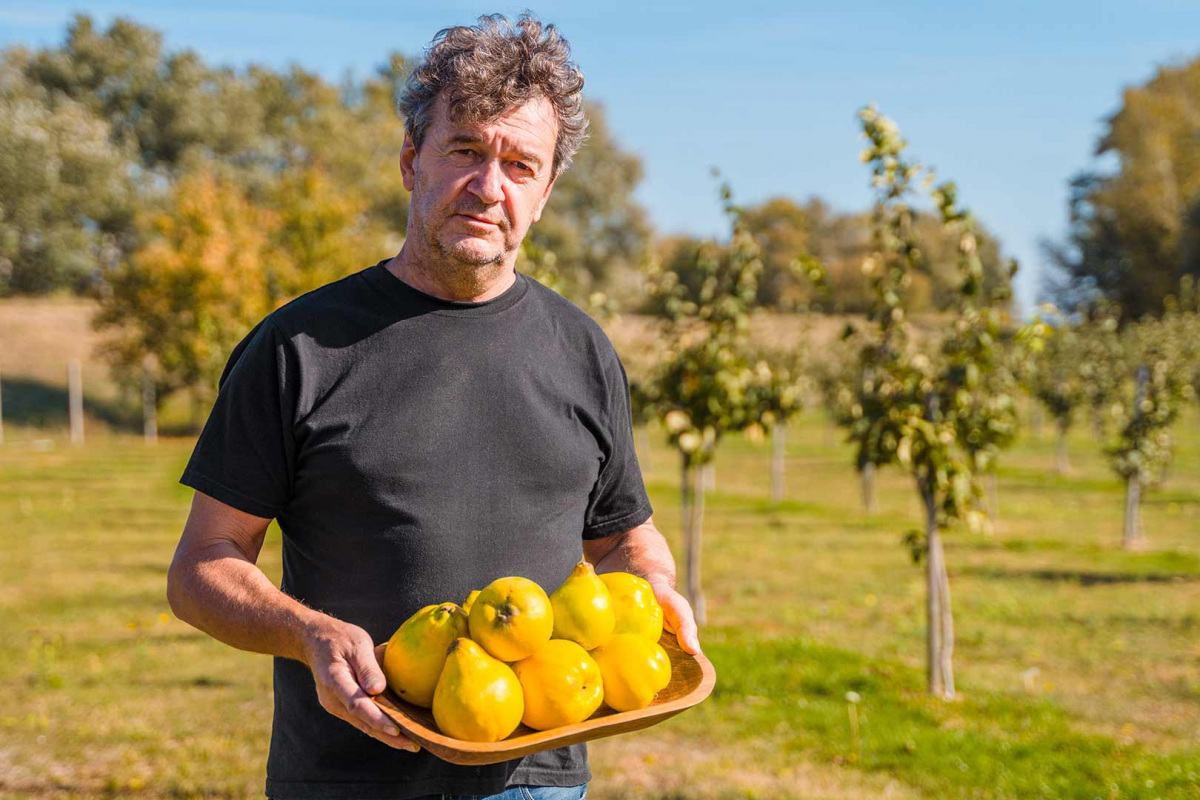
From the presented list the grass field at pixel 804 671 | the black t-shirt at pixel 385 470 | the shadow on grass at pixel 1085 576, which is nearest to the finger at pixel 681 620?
the black t-shirt at pixel 385 470

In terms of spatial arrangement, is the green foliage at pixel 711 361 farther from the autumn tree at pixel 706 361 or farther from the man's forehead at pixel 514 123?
the man's forehead at pixel 514 123

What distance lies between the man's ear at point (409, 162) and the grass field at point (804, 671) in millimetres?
4135

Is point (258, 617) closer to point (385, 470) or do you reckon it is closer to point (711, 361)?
point (385, 470)

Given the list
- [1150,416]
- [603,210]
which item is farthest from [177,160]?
[1150,416]

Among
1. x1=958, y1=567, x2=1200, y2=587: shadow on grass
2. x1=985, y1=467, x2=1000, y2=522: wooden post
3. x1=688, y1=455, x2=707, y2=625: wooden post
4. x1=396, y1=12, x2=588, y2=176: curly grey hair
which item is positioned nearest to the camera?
x1=396, y1=12, x2=588, y2=176: curly grey hair

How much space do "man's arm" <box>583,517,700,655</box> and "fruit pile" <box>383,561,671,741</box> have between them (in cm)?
15

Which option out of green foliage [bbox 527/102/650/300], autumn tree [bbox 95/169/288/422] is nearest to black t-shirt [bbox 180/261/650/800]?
autumn tree [bbox 95/169/288/422]

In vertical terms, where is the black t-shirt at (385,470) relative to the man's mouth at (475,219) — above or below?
below

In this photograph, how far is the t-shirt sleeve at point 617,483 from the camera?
2.43 metres

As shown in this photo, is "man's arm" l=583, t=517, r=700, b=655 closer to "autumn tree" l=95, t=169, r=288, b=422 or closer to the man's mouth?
the man's mouth

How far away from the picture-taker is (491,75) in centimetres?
211

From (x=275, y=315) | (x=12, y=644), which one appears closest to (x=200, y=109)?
(x=12, y=644)

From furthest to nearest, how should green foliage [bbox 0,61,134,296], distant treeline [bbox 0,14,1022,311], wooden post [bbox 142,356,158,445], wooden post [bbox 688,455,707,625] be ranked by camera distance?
distant treeline [bbox 0,14,1022,311] < green foliage [bbox 0,61,134,296] < wooden post [bbox 142,356,158,445] < wooden post [bbox 688,455,707,625]

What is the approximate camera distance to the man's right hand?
1700mm
